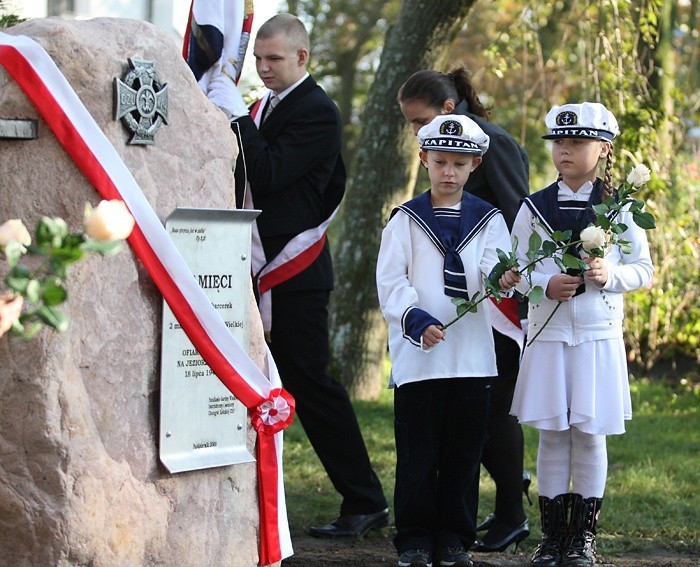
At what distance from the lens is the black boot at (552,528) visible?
4508 mm

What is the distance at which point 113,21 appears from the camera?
3.52 m

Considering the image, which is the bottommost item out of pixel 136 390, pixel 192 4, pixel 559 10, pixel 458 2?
pixel 136 390

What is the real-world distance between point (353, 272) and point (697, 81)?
537 inches

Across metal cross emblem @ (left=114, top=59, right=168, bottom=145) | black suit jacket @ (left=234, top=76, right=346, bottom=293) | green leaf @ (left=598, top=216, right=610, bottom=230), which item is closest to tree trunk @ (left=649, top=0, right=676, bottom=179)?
black suit jacket @ (left=234, top=76, right=346, bottom=293)

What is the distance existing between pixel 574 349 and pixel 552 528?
2.32 feet

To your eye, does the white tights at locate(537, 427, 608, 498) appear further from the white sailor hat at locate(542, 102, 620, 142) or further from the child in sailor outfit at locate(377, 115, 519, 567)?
the white sailor hat at locate(542, 102, 620, 142)

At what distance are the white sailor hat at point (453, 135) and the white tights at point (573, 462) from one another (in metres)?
1.15

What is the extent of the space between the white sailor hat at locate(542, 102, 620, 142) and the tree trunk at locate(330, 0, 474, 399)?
3.57m

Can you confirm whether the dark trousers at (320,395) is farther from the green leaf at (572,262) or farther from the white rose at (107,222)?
the white rose at (107,222)

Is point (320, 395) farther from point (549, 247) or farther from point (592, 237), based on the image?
point (592, 237)

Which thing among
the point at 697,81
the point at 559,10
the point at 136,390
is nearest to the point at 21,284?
the point at 136,390

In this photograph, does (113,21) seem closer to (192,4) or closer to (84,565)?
(192,4)

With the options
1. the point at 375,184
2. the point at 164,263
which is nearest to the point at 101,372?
the point at 164,263

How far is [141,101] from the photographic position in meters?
3.39
